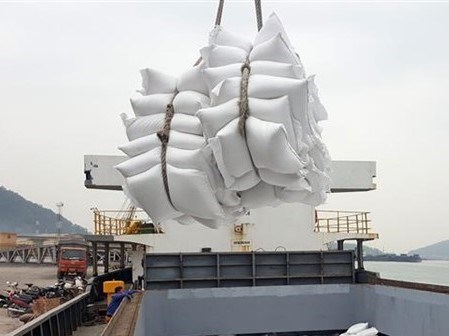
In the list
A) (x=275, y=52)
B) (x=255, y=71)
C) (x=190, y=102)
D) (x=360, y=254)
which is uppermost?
(x=275, y=52)

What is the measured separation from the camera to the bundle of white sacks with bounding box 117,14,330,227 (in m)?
3.09

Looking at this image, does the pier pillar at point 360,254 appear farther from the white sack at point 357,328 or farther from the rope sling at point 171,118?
the rope sling at point 171,118

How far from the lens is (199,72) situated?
11.7ft

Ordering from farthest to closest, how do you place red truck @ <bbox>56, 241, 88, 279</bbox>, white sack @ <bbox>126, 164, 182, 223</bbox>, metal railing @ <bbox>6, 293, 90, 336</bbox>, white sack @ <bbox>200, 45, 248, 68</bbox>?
red truck @ <bbox>56, 241, 88, 279</bbox>
metal railing @ <bbox>6, 293, 90, 336</bbox>
white sack @ <bbox>200, 45, 248, 68</bbox>
white sack @ <bbox>126, 164, 182, 223</bbox>

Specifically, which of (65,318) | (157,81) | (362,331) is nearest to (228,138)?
(157,81)

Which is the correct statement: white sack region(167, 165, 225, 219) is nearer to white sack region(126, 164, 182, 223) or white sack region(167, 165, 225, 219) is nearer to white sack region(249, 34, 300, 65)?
white sack region(126, 164, 182, 223)

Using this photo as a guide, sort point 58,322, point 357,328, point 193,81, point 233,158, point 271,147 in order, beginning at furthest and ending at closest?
1. point 357,328
2. point 58,322
3. point 193,81
4. point 233,158
5. point 271,147

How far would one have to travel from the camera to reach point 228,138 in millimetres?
3045

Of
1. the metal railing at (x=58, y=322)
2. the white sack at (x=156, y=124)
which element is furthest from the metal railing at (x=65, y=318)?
the white sack at (x=156, y=124)

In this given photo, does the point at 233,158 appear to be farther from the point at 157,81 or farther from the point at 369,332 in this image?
the point at 369,332

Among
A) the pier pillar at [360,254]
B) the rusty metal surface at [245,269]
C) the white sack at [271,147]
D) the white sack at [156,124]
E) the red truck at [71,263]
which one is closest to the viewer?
the white sack at [271,147]

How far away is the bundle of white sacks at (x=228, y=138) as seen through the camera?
3.09m

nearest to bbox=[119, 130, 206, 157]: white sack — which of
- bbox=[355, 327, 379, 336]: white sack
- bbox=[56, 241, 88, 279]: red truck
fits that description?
bbox=[355, 327, 379, 336]: white sack

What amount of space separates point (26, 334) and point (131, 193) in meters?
5.37
